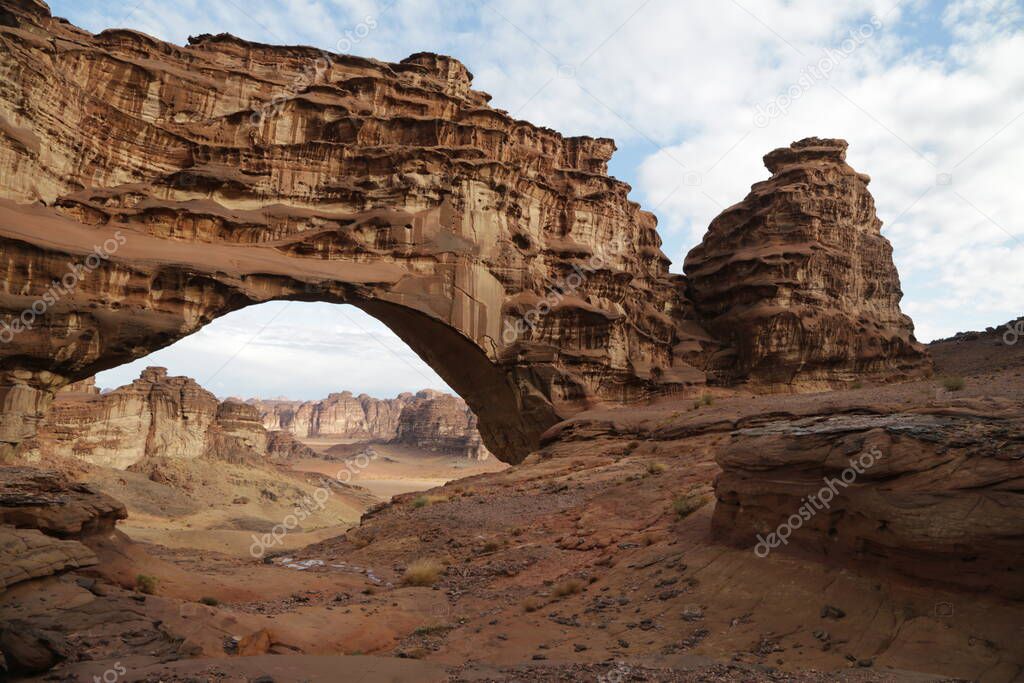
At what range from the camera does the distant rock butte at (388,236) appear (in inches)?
805

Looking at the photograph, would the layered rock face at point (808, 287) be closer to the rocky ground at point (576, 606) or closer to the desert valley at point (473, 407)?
the desert valley at point (473, 407)

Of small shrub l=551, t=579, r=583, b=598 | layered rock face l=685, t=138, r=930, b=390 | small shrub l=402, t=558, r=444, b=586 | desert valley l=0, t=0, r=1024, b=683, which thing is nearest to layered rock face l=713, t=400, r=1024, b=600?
desert valley l=0, t=0, r=1024, b=683

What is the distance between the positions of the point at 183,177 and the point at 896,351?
134ft

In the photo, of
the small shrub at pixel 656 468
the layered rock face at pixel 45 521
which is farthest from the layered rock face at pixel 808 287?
the layered rock face at pixel 45 521

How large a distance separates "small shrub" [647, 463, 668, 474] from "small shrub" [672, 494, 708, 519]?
3.67 metres

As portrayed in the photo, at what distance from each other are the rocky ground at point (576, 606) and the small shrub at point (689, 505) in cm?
7

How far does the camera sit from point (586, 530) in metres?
12.3

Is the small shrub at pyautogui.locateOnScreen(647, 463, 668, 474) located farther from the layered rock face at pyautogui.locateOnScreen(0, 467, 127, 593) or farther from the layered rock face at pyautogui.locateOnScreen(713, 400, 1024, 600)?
the layered rock face at pyautogui.locateOnScreen(0, 467, 127, 593)

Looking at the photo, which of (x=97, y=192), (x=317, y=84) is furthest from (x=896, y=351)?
(x=97, y=192)

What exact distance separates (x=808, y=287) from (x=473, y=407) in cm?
2203

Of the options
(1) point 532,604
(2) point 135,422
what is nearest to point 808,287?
(1) point 532,604

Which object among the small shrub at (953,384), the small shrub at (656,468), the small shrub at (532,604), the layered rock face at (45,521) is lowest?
the small shrub at (532,604)

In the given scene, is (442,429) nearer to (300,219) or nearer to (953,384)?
(300,219)

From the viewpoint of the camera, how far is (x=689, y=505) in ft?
36.8
